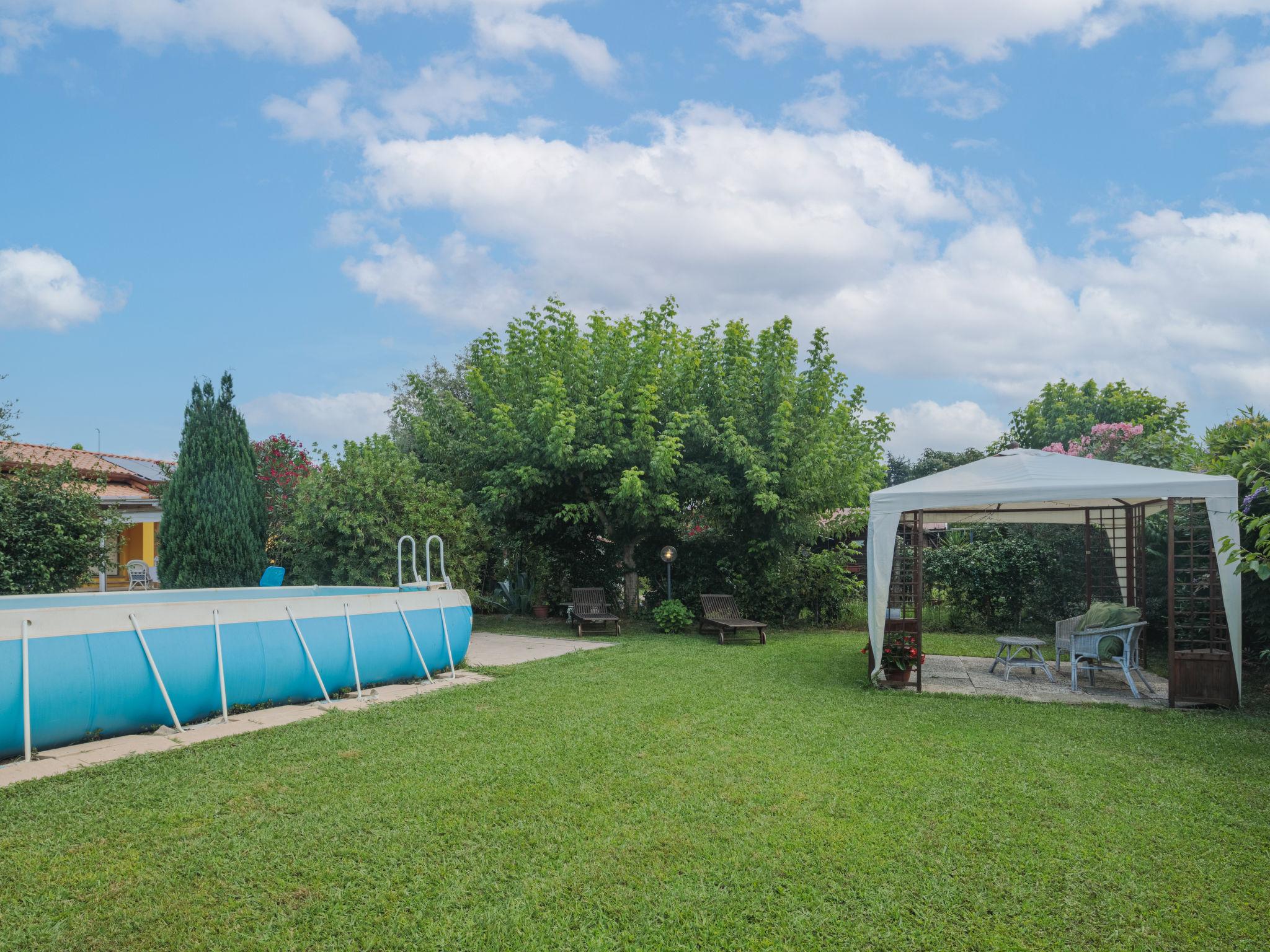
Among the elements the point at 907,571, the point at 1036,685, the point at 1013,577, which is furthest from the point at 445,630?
the point at 1013,577

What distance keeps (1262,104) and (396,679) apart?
11645 millimetres

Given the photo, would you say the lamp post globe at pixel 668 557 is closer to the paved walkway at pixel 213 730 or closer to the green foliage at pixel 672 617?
the green foliage at pixel 672 617

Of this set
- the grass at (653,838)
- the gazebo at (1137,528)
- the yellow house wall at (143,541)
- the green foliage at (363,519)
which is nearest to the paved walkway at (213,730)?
the grass at (653,838)

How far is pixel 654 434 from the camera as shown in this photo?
13.7 m

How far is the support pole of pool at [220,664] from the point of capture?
6484mm

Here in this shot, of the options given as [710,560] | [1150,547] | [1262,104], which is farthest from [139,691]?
[1262,104]

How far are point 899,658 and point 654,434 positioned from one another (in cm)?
635

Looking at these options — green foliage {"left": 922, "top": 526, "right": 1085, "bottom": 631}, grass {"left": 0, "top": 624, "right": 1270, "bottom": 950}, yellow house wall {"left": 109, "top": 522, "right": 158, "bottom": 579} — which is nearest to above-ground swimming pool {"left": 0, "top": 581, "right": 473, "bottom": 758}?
grass {"left": 0, "top": 624, "right": 1270, "bottom": 950}

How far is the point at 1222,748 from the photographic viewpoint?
607 centimetres

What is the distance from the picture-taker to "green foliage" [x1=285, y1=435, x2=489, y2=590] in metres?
12.2

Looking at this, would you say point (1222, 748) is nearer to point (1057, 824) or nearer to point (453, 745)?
point (1057, 824)

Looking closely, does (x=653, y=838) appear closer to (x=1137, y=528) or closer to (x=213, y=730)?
(x=213, y=730)

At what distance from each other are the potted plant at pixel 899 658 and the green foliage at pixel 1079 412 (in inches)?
1089

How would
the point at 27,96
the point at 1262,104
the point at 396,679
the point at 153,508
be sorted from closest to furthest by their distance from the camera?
the point at 396,679
the point at 1262,104
the point at 27,96
the point at 153,508
